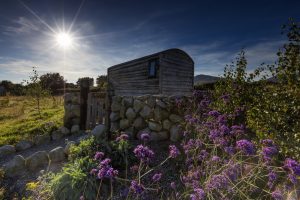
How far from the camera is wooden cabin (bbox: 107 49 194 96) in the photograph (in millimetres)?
14591

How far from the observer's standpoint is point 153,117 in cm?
587

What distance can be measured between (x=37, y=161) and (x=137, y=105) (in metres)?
2.81

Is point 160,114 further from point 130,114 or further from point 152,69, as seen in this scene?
point 152,69

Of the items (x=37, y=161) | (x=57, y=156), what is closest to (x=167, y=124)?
(x=57, y=156)

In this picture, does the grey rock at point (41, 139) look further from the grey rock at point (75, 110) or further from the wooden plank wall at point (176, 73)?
the wooden plank wall at point (176, 73)

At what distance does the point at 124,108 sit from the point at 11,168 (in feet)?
10.3

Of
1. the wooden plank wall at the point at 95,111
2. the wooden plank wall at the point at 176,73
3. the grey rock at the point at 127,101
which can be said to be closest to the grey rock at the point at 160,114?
the grey rock at the point at 127,101

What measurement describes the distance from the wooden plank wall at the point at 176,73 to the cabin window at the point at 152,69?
48 cm

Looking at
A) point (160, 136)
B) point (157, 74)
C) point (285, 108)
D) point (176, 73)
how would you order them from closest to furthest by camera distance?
point (285, 108), point (160, 136), point (157, 74), point (176, 73)

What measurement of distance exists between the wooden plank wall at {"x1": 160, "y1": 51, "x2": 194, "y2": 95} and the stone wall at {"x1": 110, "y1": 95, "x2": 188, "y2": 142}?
815cm

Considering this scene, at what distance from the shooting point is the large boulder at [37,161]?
5.42 metres

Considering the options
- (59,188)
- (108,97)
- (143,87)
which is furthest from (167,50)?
(59,188)

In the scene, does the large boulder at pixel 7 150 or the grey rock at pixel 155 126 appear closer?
the grey rock at pixel 155 126

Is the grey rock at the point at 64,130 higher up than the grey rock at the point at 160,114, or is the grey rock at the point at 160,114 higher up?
the grey rock at the point at 160,114
